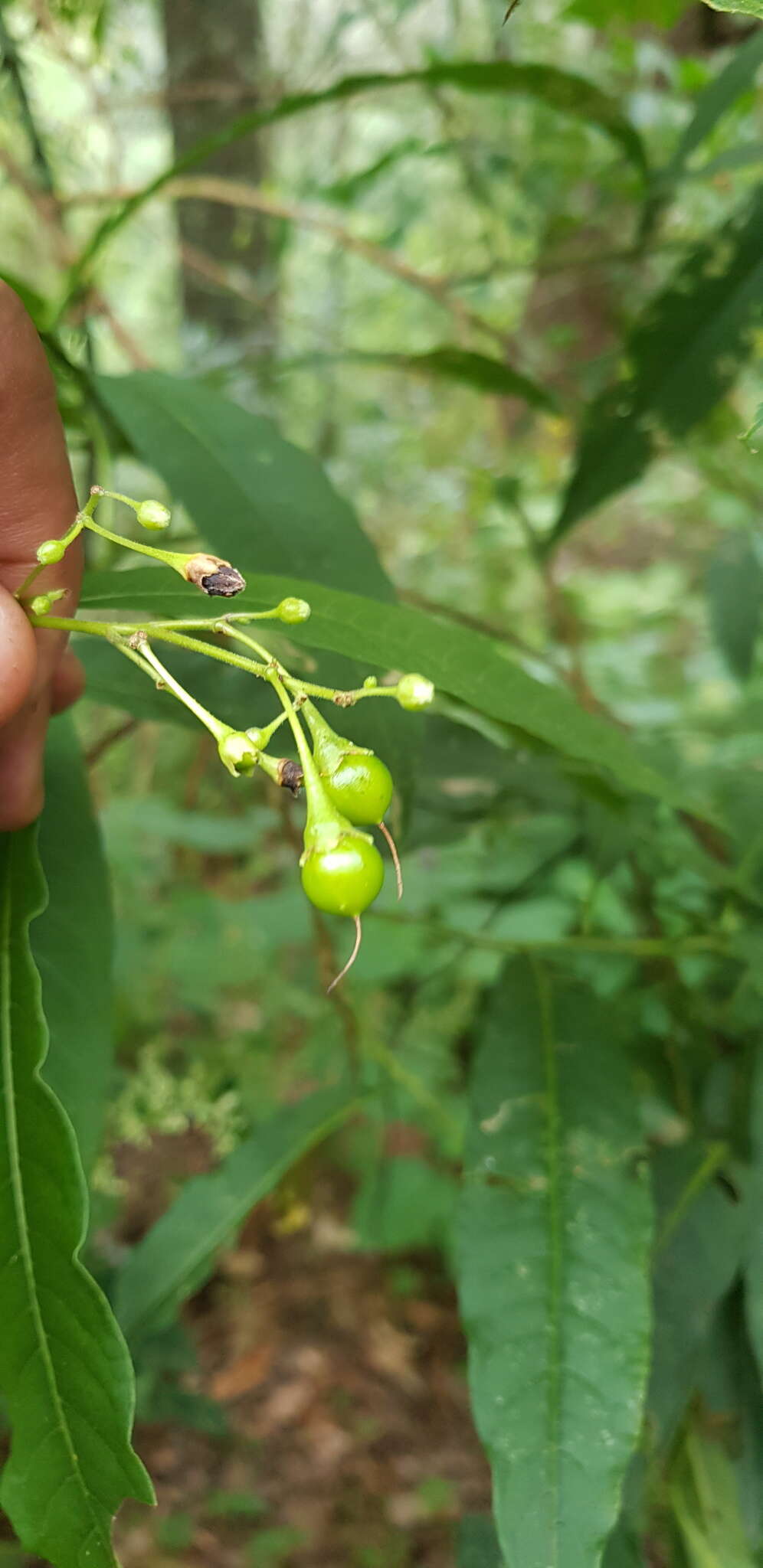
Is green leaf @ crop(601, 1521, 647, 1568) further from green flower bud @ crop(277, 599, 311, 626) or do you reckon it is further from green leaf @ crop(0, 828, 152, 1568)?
green flower bud @ crop(277, 599, 311, 626)

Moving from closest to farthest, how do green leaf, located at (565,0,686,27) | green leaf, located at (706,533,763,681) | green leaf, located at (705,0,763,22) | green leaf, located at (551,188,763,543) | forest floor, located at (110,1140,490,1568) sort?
green leaf, located at (705,0,763,22) → green leaf, located at (551,188,763,543) → green leaf, located at (565,0,686,27) → green leaf, located at (706,533,763,681) → forest floor, located at (110,1140,490,1568)

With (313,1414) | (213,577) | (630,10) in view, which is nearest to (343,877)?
(213,577)

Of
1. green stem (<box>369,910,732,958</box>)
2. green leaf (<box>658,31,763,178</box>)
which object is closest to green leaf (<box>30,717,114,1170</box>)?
green stem (<box>369,910,732,958</box>)

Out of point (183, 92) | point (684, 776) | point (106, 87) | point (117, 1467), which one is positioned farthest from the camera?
point (106, 87)

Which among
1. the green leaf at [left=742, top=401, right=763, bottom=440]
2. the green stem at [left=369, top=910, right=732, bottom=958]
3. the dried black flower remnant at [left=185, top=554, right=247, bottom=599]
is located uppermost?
the green leaf at [left=742, top=401, right=763, bottom=440]

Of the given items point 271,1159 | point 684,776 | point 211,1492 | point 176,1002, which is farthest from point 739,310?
point 211,1492

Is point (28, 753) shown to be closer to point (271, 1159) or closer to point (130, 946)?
point (271, 1159)

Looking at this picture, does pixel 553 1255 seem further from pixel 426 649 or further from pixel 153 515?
pixel 153 515
